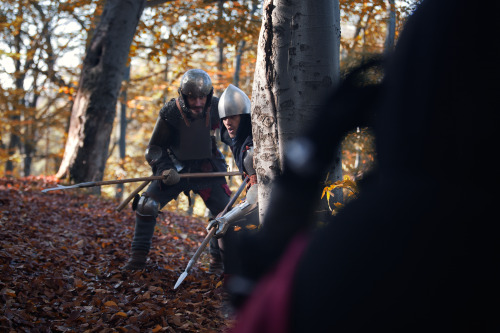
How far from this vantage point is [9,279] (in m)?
3.81

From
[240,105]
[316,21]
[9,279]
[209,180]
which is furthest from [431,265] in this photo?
[209,180]

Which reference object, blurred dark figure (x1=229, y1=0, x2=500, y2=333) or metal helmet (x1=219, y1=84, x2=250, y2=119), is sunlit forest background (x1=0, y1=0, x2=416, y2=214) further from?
blurred dark figure (x1=229, y1=0, x2=500, y2=333)

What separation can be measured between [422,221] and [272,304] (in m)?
0.29

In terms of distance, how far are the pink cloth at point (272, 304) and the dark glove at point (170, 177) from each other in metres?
4.07

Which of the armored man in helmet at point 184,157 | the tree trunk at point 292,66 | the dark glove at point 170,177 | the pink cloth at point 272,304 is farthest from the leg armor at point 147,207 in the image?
the pink cloth at point 272,304

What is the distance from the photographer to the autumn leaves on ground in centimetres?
339

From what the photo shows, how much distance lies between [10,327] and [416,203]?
9.83 feet

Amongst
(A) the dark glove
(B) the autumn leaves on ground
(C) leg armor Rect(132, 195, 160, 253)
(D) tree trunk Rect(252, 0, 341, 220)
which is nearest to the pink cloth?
(D) tree trunk Rect(252, 0, 341, 220)

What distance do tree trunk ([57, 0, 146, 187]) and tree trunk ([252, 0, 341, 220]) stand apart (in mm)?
7729

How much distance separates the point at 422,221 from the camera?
0.76 meters

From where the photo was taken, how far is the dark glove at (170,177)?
4832 millimetres

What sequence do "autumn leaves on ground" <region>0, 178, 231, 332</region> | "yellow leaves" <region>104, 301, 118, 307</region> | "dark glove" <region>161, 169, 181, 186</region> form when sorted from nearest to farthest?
1. "autumn leaves on ground" <region>0, 178, 231, 332</region>
2. "yellow leaves" <region>104, 301, 118, 307</region>
3. "dark glove" <region>161, 169, 181, 186</region>

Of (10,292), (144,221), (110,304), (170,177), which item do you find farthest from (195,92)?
(10,292)

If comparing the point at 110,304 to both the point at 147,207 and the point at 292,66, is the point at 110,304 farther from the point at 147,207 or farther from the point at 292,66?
the point at 292,66
